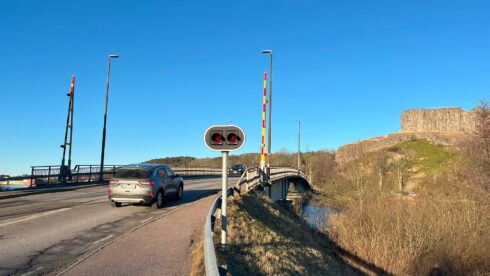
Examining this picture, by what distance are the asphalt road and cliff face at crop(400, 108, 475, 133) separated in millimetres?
67368

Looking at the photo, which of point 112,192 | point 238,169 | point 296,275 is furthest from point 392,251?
point 238,169

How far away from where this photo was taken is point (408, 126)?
248ft

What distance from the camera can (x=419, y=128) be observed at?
74.2 m

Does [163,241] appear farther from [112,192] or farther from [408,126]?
[408,126]

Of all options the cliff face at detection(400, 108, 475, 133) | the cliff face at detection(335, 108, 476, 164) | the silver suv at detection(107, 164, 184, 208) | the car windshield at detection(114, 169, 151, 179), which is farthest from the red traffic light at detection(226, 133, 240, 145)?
the cliff face at detection(400, 108, 475, 133)

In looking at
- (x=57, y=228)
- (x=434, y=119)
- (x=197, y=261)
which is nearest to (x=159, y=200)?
(x=57, y=228)

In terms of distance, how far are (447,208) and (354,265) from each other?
19.1ft

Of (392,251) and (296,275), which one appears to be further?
(392,251)

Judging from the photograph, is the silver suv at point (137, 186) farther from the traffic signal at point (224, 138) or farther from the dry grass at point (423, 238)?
the dry grass at point (423, 238)

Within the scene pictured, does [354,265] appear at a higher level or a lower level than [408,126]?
lower

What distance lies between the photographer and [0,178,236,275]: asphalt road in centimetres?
718

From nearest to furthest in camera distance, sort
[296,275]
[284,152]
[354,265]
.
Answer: [296,275] → [354,265] → [284,152]

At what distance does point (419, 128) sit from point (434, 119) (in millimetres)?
3197

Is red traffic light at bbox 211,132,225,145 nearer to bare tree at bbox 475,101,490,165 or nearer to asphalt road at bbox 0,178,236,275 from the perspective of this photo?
asphalt road at bbox 0,178,236,275
